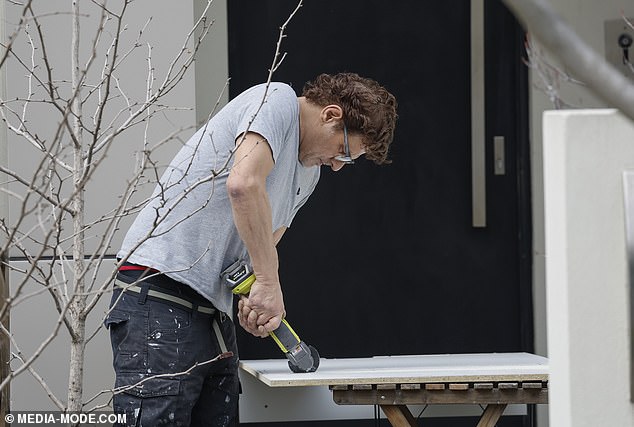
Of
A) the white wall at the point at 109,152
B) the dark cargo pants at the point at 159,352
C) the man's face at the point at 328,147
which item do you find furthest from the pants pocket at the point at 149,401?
the white wall at the point at 109,152

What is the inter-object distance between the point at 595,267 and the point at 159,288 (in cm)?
124

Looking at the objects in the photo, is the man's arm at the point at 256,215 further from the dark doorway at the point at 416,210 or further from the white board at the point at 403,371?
the dark doorway at the point at 416,210

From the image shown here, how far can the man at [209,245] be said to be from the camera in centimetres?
282

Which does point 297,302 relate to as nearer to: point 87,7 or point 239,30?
point 239,30

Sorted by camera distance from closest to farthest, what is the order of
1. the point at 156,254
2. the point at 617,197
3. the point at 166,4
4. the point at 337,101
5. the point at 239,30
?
the point at 617,197
the point at 156,254
the point at 337,101
the point at 166,4
the point at 239,30

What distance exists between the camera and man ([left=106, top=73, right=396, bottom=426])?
9.24 feet

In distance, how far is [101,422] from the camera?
4.17m

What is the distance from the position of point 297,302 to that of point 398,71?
1.27 m

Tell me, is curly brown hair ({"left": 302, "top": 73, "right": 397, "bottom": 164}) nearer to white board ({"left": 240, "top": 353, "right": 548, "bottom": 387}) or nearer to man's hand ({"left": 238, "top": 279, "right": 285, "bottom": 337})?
man's hand ({"left": 238, "top": 279, "right": 285, "bottom": 337})

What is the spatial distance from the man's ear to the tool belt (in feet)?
2.18

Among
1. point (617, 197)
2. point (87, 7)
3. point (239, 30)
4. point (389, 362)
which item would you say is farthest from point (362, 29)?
point (617, 197)

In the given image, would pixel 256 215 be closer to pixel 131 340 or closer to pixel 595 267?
pixel 131 340

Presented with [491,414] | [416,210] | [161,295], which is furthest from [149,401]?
[416,210]

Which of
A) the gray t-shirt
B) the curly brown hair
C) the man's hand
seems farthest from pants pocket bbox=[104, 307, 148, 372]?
the curly brown hair
